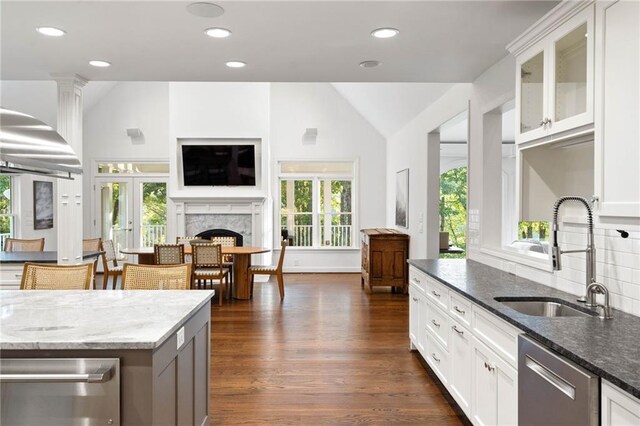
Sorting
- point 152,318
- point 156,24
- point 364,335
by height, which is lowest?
point 364,335

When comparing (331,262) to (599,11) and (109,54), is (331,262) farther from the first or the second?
(599,11)

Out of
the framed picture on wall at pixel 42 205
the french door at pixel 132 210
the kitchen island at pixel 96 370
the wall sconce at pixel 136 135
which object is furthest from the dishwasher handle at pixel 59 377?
the wall sconce at pixel 136 135

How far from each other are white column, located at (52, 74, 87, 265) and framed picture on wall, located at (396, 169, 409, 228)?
4.69 meters

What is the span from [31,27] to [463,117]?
3.97m

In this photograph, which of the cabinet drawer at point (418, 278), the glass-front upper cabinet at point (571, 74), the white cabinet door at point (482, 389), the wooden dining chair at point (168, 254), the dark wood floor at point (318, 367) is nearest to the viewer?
the glass-front upper cabinet at point (571, 74)

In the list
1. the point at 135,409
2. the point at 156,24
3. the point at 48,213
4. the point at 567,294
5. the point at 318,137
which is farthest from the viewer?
the point at 318,137

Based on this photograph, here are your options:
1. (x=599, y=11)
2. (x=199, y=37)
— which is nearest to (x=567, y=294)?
(x=599, y=11)

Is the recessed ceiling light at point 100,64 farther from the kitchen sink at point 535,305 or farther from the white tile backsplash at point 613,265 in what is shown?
the white tile backsplash at point 613,265

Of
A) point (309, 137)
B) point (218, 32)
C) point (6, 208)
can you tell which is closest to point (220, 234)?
point (309, 137)

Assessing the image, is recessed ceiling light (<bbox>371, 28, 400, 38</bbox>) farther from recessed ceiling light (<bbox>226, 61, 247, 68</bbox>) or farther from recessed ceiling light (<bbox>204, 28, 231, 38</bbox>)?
recessed ceiling light (<bbox>226, 61, 247, 68</bbox>)

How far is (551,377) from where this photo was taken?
1.67m

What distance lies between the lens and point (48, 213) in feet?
26.8

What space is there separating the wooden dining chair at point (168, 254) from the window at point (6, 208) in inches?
122

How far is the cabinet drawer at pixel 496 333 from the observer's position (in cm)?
202
